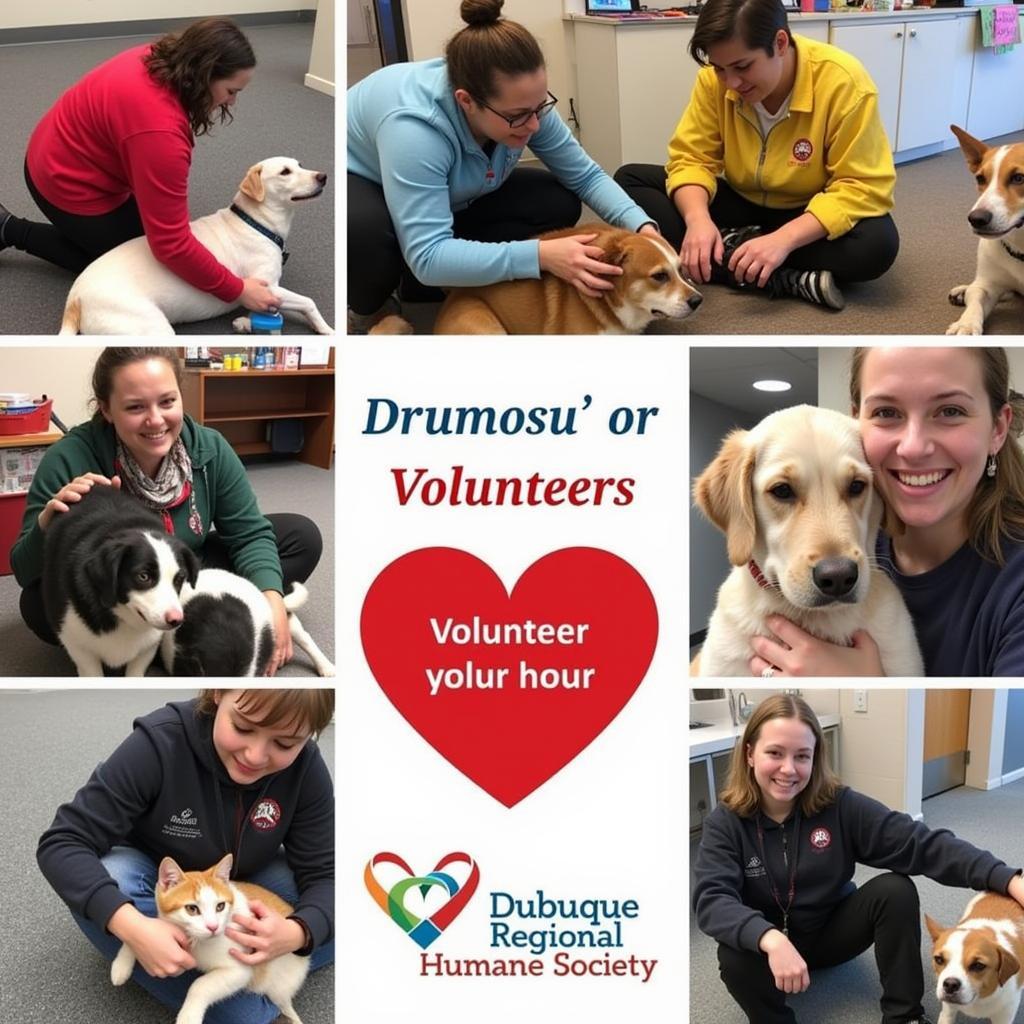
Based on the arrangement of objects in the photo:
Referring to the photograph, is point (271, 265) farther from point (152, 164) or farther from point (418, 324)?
point (418, 324)

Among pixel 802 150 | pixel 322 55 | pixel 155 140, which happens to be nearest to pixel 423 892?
pixel 155 140

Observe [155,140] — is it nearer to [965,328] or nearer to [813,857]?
[965,328]

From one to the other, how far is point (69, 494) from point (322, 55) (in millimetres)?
2260

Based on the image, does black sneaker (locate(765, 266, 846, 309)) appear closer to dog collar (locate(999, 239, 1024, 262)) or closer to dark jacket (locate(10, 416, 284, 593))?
dog collar (locate(999, 239, 1024, 262))

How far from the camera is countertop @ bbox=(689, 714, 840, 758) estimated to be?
5.08 feet

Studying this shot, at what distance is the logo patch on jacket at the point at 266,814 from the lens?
62.7 inches

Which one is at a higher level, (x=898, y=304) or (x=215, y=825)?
(x=898, y=304)

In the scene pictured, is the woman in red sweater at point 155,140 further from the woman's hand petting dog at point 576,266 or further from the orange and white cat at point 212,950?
the orange and white cat at point 212,950

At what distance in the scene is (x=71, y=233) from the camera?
6.10ft

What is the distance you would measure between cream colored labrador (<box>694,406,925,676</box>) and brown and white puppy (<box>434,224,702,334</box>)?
27cm

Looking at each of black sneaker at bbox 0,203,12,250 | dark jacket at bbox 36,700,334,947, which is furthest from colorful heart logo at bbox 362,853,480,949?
black sneaker at bbox 0,203,12,250

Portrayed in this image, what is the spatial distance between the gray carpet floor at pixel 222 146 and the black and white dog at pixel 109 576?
389 millimetres

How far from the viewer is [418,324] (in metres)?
1.57

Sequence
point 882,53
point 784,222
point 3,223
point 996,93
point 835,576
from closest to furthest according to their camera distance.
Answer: point 835,576 < point 784,222 < point 3,223 < point 996,93 < point 882,53
